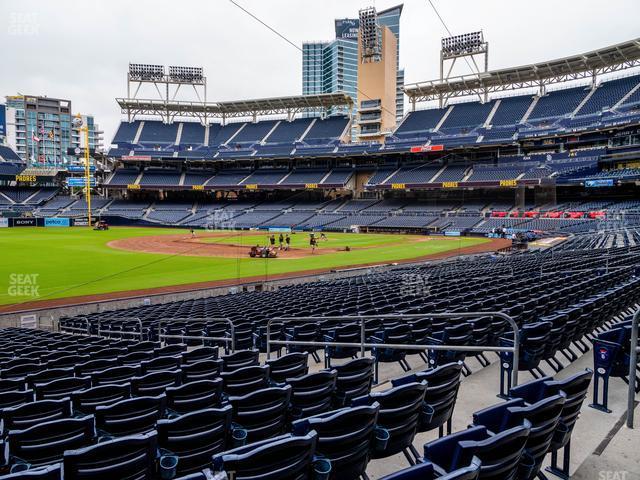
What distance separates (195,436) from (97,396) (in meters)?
2.37

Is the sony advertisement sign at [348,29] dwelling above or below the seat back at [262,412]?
above

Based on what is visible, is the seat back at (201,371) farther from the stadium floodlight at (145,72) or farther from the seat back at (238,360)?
the stadium floodlight at (145,72)

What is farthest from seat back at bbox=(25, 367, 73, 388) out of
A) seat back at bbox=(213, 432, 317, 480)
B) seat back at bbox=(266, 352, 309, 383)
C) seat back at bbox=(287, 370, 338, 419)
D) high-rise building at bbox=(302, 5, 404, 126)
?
high-rise building at bbox=(302, 5, 404, 126)

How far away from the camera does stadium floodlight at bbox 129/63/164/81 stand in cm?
8544

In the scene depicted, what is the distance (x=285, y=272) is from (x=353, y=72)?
544 feet

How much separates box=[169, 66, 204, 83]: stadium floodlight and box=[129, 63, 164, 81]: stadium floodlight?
6.69 ft

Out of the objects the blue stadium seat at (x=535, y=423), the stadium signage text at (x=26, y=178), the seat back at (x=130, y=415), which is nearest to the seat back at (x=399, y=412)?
the blue stadium seat at (x=535, y=423)

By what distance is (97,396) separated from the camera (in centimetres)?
541

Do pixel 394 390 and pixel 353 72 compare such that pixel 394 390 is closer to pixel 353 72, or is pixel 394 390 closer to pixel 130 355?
pixel 130 355

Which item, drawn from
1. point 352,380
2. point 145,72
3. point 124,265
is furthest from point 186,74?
point 352,380

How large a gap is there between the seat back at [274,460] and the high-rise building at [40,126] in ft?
462

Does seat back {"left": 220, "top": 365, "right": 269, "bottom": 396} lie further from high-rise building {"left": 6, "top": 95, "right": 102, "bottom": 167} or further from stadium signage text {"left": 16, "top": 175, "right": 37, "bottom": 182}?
high-rise building {"left": 6, "top": 95, "right": 102, "bottom": 167}

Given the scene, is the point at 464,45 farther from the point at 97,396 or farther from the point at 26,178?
the point at 26,178

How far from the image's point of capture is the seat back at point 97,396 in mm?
5254
